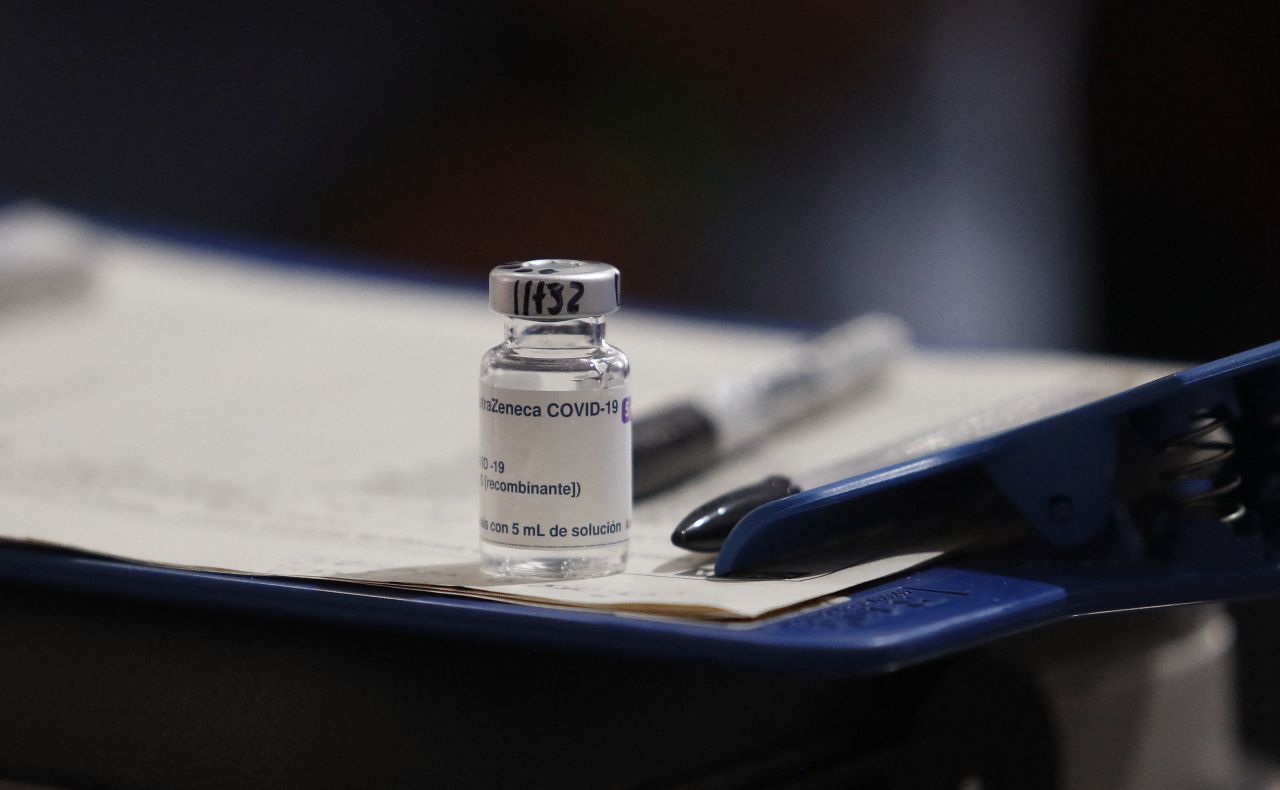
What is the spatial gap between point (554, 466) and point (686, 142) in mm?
1473

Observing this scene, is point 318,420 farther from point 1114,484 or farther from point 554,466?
point 1114,484

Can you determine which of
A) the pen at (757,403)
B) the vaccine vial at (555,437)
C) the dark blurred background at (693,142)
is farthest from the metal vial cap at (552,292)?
the dark blurred background at (693,142)

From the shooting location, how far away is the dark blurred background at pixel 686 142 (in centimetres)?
135

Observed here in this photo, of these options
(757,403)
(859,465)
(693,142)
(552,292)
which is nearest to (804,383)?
(757,403)

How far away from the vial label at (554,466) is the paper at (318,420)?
2 centimetres

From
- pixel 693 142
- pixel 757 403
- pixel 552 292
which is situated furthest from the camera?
pixel 693 142

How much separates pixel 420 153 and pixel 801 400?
4.02 ft

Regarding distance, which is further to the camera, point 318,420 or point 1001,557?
point 318,420

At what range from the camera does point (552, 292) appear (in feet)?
1.32

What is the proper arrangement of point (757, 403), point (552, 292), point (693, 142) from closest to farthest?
point (552, 292)
point (757, 403)
point (693, 142)

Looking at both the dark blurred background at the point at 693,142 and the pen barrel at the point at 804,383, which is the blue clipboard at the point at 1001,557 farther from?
the dark blurred background at the point at 693,142

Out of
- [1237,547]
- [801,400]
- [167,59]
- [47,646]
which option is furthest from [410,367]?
[167,59]

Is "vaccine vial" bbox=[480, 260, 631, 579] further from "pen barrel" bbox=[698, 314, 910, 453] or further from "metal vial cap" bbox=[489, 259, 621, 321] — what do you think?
"pen barrel" bbox=[698, 314, 910, 453]

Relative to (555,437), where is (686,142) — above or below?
above
